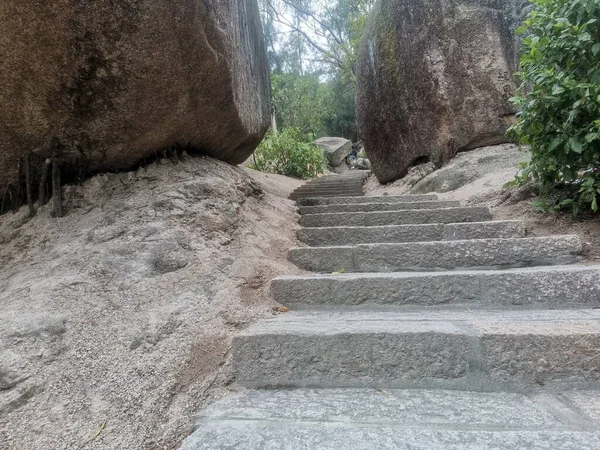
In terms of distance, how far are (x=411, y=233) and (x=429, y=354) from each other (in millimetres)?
1469

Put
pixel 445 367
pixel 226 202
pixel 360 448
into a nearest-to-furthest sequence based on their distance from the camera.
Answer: pixel 360 448 < pixel 445 367 < pixel 226 202

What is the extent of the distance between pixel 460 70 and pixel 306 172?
13.0 ft

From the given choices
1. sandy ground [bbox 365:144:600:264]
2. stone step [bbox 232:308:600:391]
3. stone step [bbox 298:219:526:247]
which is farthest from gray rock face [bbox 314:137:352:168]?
stone step [bbox 232:308:600:391]

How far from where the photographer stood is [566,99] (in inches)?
81.4

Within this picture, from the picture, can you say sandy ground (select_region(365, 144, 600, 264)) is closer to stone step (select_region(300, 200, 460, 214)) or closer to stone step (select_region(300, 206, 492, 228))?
stone step (select_region(300, 206, 492, 228))

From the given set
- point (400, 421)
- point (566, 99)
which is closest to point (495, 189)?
point (566, 99)

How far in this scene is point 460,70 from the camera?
4.49 m

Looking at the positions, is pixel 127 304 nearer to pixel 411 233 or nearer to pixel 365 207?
pixel 411 233

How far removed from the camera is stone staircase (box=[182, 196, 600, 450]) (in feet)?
3.44

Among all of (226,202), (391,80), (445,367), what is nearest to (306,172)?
(391,80)

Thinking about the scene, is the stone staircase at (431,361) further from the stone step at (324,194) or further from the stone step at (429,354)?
the stone step at (324,194)

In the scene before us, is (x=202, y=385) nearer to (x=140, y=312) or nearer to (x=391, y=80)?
(x=140, y=312)

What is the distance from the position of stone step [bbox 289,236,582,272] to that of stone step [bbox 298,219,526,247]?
1.21ft

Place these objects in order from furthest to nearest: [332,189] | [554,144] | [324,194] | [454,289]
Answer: [332,189]
[324,194]
[554,144]
[454,289]
